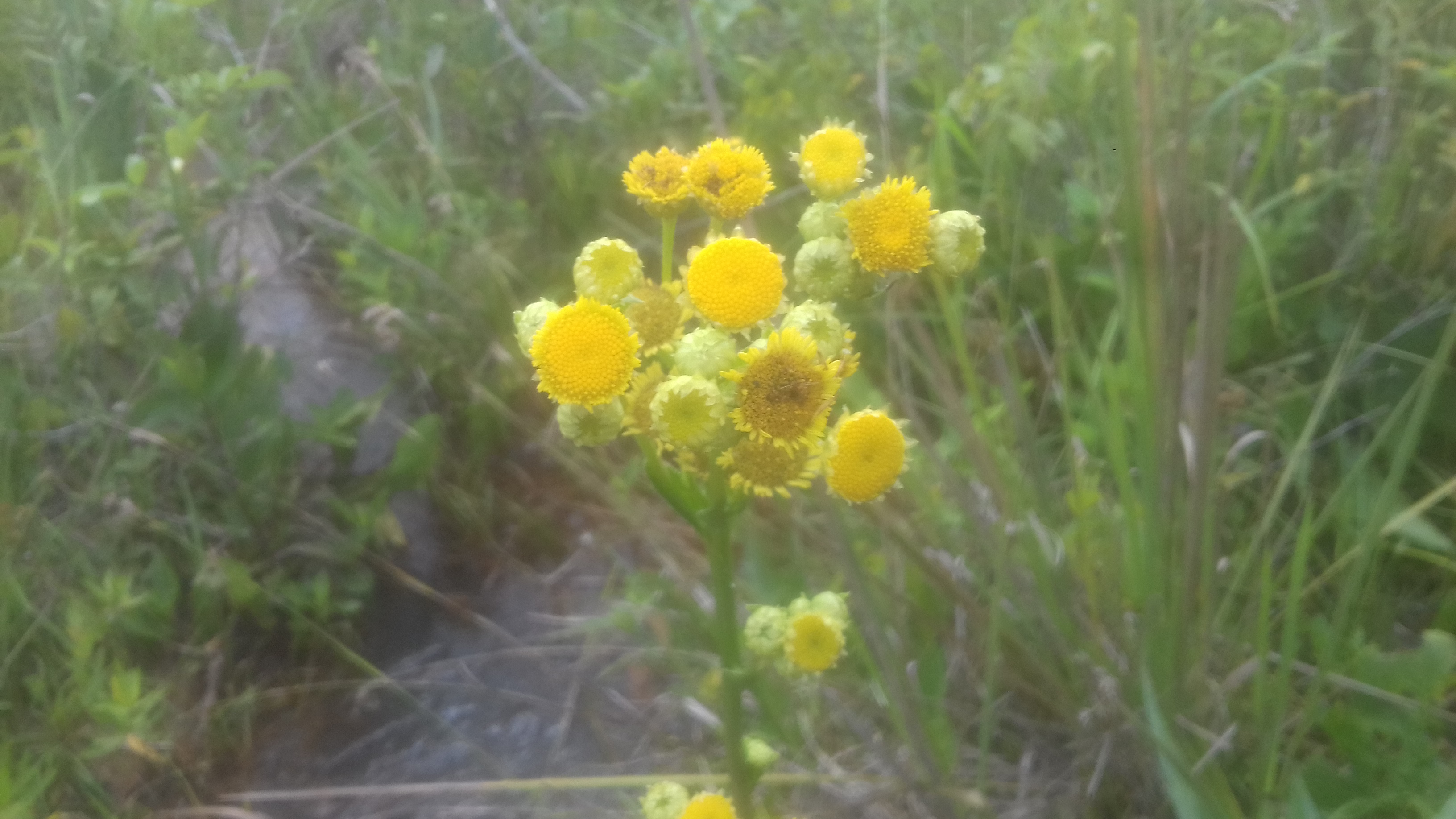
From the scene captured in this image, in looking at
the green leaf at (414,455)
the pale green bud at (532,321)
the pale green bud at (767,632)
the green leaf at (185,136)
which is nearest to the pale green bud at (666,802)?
the pale green bud at (767,632)

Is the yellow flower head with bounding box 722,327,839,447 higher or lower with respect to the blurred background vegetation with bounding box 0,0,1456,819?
higher

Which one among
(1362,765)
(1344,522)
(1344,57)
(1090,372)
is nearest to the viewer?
(1362,765)

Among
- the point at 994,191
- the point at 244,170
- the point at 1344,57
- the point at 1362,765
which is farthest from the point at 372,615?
the point at 1344,57

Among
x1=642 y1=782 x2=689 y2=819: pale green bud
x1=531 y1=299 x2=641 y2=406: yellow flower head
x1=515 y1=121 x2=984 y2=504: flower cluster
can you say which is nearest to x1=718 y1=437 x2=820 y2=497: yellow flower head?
x1=515 y1=121 x2=984 y2=504: flower cluster

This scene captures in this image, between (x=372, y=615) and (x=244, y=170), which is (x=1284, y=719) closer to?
(x=372, y=615)

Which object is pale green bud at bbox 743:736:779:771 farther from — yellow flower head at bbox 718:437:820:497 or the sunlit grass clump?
yellow flower head at bbox 718:437:820:497

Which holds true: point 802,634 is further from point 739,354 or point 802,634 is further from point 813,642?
point 739,354

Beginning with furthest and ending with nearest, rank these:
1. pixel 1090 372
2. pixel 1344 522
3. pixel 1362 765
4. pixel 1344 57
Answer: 1. pixel 1344 57
2. pixel 1090 372
3. pixel 1344 522
4. pixel 1362 765

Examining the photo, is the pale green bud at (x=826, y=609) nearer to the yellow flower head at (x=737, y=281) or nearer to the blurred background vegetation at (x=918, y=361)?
the blurred background vegetation at (x=918, y=361)
